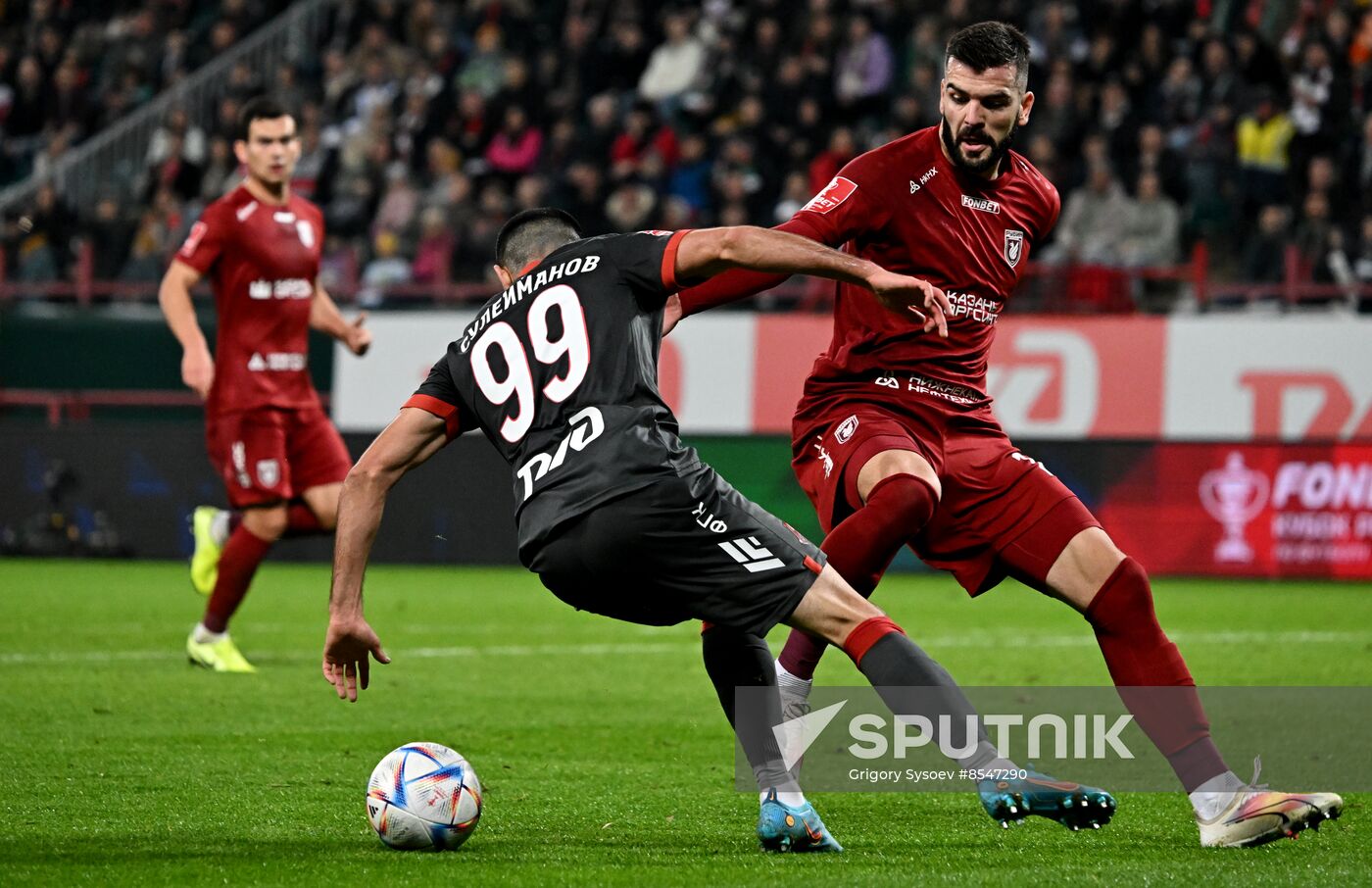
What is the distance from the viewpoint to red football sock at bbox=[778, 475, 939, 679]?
5203 mm

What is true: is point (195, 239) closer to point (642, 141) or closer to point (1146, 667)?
point (1146, 667)

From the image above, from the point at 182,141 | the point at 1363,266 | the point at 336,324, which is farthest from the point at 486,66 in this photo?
the point at 336,324

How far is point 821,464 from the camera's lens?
5.57m

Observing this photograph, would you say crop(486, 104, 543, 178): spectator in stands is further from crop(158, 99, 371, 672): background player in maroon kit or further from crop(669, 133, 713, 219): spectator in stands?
crop(158, 99, 371, 672): background player in maroon kit

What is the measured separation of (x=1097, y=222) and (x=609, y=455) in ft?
41.8

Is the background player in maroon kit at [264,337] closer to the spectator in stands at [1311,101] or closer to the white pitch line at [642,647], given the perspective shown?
the white pitch line at [642,647]

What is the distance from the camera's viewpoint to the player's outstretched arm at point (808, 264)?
14.2 feet

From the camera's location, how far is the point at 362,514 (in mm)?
4734

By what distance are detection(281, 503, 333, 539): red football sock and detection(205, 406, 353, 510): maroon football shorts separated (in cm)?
7

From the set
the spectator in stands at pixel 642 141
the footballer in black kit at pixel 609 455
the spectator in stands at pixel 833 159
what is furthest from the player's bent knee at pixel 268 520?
the spectator in stands at pixel 642 141

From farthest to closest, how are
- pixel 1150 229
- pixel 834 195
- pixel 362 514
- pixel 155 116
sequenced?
pixel 155 116 → pixel 1150 229 → pixel 834 195 → pixel 362 514

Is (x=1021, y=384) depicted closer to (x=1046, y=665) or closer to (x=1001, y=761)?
(x=1046, y=665)

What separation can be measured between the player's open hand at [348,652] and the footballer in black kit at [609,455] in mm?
456

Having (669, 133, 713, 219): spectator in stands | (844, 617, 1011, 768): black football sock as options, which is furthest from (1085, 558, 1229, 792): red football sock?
(669, 133, 713, 219): spectator in stands
